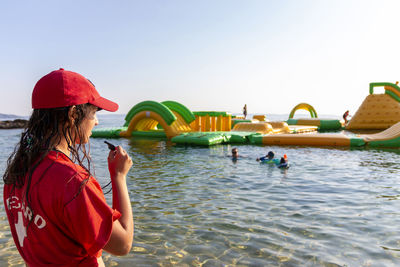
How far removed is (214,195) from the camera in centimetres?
571

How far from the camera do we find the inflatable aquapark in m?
13.0

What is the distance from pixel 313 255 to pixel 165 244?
1629 millimetres

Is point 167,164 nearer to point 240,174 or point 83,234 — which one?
point 240,174

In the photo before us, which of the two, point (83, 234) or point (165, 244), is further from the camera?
point (165, 244)

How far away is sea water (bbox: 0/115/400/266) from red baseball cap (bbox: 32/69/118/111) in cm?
240

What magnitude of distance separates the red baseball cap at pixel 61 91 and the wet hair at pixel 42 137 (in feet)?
0.15

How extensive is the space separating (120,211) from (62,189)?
302mm

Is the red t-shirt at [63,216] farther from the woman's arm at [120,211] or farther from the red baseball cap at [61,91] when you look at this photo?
the red baseball cap at [61,91]

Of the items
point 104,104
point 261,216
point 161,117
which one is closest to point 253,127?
point 161,117

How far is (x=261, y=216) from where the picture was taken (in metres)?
4.52

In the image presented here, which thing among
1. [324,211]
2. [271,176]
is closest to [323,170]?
[271,176]

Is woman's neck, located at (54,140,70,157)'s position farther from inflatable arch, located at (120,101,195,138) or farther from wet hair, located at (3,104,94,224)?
inflatable arch, located at (120,101,195,138)

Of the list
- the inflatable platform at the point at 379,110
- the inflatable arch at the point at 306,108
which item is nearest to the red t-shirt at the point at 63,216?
the inflatable platform at the point at 379,110

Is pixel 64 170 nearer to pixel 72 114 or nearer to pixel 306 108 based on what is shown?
pixel 72 114
